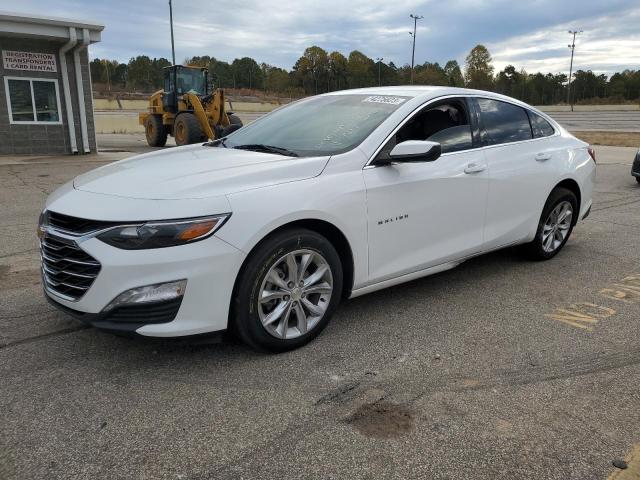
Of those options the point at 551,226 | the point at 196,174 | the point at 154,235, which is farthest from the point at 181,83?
the point at 154,235

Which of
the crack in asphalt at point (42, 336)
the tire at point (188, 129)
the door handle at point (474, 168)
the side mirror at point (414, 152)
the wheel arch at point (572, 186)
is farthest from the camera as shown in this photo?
the tire at point (188, 129)

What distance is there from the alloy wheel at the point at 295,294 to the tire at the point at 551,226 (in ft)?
8.99

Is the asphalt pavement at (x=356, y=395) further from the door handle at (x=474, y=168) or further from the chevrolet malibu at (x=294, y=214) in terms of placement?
the door handle at (x=474, y=168)

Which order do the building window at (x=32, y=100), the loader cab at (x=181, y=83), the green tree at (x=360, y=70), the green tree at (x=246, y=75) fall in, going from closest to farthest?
the building window at (x=32, y=100), the loader cab at (x=181, y=83), the green tree at (x=360, y=70), the green tree at (x=246, y=75)

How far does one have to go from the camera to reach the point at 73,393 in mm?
2971

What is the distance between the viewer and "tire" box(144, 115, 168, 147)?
2045 cm

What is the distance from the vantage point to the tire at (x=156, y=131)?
2045 centimetres

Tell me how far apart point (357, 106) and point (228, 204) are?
5.61 feet

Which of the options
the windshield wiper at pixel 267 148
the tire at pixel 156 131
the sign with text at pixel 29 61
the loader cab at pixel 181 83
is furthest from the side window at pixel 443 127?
the tire at pixel 156 131

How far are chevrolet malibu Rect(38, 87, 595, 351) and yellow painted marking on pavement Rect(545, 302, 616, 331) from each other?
0.81 meters

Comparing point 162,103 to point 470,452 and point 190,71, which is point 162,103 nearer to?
point 190,71

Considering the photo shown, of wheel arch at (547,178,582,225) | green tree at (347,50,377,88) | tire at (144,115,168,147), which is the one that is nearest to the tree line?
green tree at (347,50,377,88)

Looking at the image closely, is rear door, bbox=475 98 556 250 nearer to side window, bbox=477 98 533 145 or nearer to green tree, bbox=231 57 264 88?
side window, bbox=477 98 533 145

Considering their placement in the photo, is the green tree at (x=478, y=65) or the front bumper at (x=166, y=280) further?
the green tree at (x=478, y=65)
